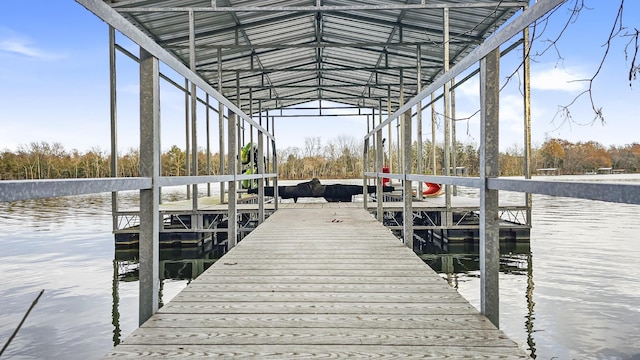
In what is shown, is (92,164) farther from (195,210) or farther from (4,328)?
(4,328)

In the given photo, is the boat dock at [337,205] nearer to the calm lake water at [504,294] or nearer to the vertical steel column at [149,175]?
the calm lake water at [504,294]

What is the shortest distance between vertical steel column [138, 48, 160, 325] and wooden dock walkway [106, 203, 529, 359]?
104 mm

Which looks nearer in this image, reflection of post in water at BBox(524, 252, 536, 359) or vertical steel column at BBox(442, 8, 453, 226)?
reflection of post in water at BBox(524, 252, 536, 359)

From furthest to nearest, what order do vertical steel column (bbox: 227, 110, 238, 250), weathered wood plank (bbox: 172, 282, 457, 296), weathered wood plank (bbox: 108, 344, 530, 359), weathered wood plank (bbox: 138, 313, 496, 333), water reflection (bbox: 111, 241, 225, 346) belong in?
water reflection (bbox: 111, 241, 225, 346) < vertical steel column (bbox: 227, 110, 238, 250) < weathered wood plank (bbox: 172, 282, 457, 296) < weathered wood plank (bbox: 138, 313, 496, 333) < weathered wood plank (bbox: 108, 344, 530, 359)

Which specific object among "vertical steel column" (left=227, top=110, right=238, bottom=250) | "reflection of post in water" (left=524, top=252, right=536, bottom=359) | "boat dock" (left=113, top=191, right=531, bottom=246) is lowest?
"reflection of post in water" (left=524, top=252, right=536, bottom=359)

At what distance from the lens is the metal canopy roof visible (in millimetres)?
6793

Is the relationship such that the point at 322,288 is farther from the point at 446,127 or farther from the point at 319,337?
the point at 446,127

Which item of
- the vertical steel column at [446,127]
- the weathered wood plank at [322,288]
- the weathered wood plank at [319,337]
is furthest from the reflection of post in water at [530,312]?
the weathered wood plank at [319,337]

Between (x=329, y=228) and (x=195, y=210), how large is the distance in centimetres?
366

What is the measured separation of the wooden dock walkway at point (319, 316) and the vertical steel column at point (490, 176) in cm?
11

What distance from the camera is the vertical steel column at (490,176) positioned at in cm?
172

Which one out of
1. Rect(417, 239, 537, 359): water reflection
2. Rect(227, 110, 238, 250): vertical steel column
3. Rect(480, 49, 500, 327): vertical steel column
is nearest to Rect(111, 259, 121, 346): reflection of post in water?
Rect(227, 110, 238, 250): vertical steel column

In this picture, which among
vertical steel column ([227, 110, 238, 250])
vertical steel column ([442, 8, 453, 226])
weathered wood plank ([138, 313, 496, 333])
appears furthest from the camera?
vertical steel column ([442, 8, 453, 226])

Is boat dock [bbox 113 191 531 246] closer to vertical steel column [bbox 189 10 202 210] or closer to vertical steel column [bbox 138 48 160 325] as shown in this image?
vertical steel column [bbox 189 10 202 210]
